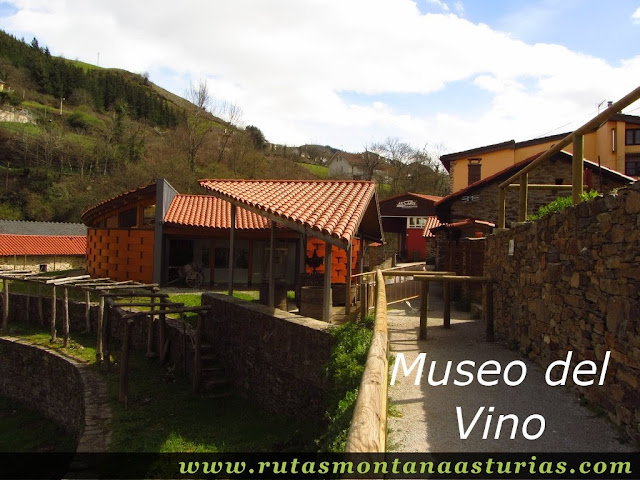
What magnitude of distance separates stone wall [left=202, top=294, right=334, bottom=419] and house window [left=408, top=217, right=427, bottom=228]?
2628 cm

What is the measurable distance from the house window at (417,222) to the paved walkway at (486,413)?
29999 millimetres

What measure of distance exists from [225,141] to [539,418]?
4504 centimetres

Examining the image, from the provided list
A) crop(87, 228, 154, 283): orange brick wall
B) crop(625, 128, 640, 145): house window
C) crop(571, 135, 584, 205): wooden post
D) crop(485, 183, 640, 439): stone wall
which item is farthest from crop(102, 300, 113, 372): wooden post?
crop(625, 128, 640, 145): house window

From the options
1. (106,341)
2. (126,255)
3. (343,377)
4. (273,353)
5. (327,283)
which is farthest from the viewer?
(126,255)

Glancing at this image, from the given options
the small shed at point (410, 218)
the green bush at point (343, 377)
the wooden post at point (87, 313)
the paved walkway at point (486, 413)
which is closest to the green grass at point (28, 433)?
the wooden post at point (87, 313)

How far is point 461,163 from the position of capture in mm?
27516

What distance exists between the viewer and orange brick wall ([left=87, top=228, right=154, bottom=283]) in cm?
1759

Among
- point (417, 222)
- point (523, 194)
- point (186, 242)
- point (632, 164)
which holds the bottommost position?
point (186, 242)

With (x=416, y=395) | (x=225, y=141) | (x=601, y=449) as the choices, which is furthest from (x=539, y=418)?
(x=225, y=141)

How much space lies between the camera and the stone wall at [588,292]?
3.58 m

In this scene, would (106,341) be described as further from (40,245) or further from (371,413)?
(40,245)

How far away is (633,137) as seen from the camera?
87.2 ft

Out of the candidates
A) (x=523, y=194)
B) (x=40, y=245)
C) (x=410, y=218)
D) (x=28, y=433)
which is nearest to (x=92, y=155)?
(x=40, y=245)

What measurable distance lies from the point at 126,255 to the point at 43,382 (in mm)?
5600
